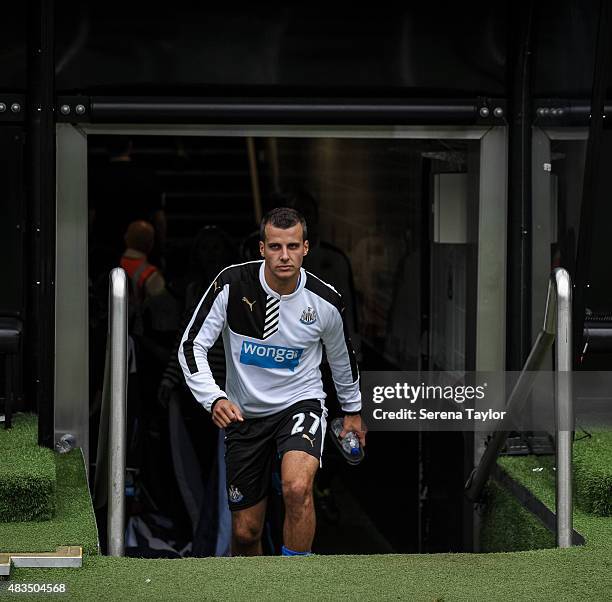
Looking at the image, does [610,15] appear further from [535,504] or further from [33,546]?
[33,546]

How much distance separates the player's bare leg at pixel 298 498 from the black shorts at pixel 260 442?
11cm

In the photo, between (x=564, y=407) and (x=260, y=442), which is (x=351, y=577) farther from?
(x=260, y=442)

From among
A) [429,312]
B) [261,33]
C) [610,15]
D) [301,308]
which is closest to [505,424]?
[301,308]

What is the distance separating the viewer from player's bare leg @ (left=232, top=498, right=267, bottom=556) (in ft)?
20.0

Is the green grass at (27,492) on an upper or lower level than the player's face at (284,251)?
lower

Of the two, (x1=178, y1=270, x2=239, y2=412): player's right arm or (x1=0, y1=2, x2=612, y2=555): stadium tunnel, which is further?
(x1=0, y1=2, x2=612, y2=555): stadium tunnel

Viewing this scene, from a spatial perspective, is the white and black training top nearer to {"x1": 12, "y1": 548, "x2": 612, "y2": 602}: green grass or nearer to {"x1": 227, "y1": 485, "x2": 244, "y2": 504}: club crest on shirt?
{"x1": 227, "y1": 485, "x2": 244, "y2": 504}: club crest on shirt

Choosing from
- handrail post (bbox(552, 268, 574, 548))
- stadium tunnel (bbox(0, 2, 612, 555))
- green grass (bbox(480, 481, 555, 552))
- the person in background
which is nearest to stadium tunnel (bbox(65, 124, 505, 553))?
stadium tunnel (bbox(0, 2, 612, 555))

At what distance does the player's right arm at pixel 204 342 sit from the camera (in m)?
5.66

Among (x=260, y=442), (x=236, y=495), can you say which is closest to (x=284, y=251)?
(x=260, y=442)

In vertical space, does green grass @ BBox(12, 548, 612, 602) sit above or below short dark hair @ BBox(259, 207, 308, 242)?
below

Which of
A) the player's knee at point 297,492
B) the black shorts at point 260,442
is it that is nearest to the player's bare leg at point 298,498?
the player's knee at point 297,492

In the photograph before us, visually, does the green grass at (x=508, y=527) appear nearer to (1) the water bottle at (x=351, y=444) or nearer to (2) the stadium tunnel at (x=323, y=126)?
(2) the stadium tunnel at (x=323, y=126)

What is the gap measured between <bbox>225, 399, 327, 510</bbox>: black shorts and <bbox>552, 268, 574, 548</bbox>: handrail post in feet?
3.38
